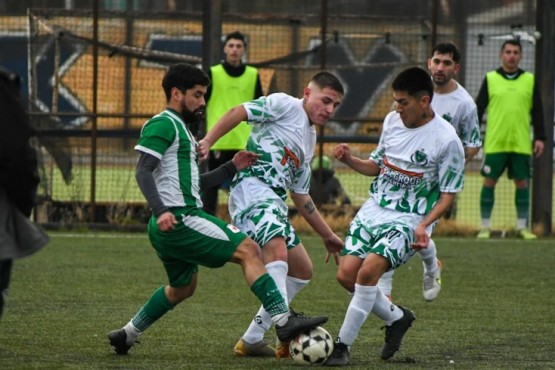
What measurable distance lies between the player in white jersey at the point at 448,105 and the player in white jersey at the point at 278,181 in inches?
74.3

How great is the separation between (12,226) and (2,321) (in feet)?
8.71

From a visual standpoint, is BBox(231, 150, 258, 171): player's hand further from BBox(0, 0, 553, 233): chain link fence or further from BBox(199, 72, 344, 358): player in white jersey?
BBox(0, 0, 553, 233): chain link fence

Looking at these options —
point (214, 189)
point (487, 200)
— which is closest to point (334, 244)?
point (214, 189)

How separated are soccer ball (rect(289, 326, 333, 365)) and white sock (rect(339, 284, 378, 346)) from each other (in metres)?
0.18

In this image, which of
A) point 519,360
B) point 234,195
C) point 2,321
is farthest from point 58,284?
point 519,360

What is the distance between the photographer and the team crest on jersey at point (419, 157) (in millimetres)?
7766

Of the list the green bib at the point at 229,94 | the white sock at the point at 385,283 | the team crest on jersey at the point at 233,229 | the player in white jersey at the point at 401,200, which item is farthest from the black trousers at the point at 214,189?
the team crest on jersey at the point at 233,229

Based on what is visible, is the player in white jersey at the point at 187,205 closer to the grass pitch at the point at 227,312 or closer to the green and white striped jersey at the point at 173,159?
the green and white striped jersey at the point at 173,159

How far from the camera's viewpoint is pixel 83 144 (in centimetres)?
1611

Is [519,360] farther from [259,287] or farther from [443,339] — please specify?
[259,287]

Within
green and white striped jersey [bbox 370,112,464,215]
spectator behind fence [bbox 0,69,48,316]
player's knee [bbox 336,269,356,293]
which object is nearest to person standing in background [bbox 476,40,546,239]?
green and white striped jersey [bbox 370,112,464,215]

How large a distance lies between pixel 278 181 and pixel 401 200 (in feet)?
2.35

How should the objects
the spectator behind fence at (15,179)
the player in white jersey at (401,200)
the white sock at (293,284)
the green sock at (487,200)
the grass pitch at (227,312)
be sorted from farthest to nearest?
the green sock at (487,200) < the white sock at (293,284) < the player in white jersey at (401,200) < the grass pitch at (227,312) < the spectator behind fence at (15,179)

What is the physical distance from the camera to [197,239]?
7039 millimetres
